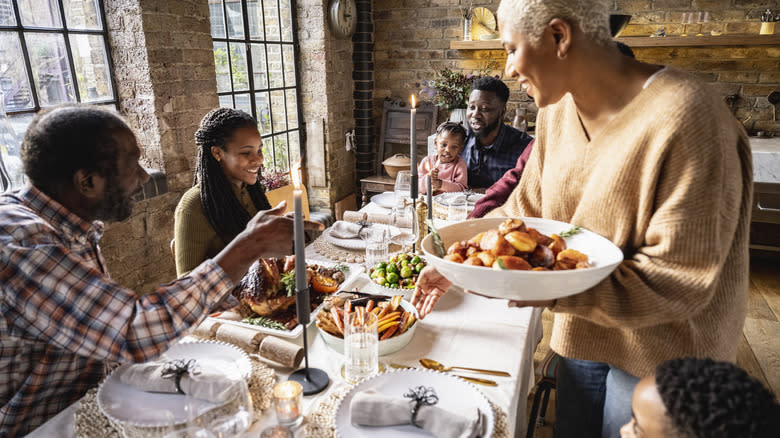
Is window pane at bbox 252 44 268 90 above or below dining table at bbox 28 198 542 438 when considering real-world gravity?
above

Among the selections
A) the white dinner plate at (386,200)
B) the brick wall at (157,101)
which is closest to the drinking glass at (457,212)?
the white dinner plate at (386,200)

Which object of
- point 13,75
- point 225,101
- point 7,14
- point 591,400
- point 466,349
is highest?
point 7,14

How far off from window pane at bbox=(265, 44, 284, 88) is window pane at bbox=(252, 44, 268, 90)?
6 cm

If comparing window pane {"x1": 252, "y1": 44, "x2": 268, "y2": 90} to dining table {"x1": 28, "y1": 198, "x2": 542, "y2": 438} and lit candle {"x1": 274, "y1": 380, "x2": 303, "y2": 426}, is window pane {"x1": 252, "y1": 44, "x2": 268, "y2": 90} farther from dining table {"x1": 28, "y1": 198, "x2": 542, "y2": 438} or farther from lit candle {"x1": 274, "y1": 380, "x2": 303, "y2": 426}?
lit candle {"x1": 274, "y1": 380, "x2": 303, "y2": 426}

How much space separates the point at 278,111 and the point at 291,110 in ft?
0.61

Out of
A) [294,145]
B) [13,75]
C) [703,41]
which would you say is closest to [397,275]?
[13,75]

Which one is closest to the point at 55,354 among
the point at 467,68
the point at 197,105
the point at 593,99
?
the point at 593,99

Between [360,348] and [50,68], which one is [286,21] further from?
[360,348]

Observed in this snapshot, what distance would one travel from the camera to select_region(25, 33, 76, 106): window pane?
2.15 metres

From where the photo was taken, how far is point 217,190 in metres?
1.83

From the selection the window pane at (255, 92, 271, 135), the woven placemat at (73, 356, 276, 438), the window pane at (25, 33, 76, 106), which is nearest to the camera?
A: the woven placemat at (73, 356, 276, 438)

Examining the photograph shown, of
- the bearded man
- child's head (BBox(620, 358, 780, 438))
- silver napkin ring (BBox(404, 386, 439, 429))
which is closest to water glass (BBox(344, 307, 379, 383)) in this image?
silver napkin ring (BBox(404, 386, 439, 429))

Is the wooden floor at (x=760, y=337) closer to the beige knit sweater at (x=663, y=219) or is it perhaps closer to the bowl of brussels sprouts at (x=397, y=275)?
the bowl of brussels sprouts at (x=397, y=275)

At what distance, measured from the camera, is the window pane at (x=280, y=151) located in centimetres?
390
